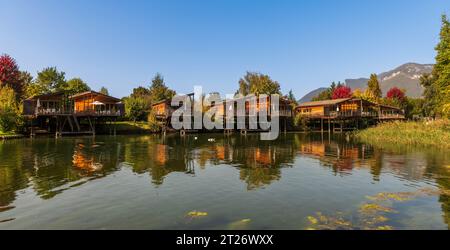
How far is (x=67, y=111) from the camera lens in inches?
1973

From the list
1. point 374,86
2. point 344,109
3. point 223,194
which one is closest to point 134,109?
point 344,109

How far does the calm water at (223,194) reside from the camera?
10.2 metres

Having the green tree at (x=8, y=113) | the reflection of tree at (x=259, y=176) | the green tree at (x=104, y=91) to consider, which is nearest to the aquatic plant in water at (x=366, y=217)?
the reflection of tree at (x=259, y=176)

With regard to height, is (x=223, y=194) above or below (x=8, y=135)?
below

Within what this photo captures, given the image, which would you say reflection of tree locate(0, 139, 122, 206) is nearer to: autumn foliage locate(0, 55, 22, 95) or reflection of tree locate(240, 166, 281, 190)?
reflection of tree locate(240, 166, 281, 190)

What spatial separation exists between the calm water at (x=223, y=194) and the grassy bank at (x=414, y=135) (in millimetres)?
13641

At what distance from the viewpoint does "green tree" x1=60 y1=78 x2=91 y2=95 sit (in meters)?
69.0

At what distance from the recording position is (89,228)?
9.59m

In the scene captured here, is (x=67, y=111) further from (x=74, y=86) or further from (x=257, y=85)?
(x=257, y=85)

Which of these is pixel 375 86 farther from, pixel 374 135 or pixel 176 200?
pixel 176 200

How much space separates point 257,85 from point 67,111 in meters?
58.3

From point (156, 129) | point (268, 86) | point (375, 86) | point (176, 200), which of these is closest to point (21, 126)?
point (156, 129)
